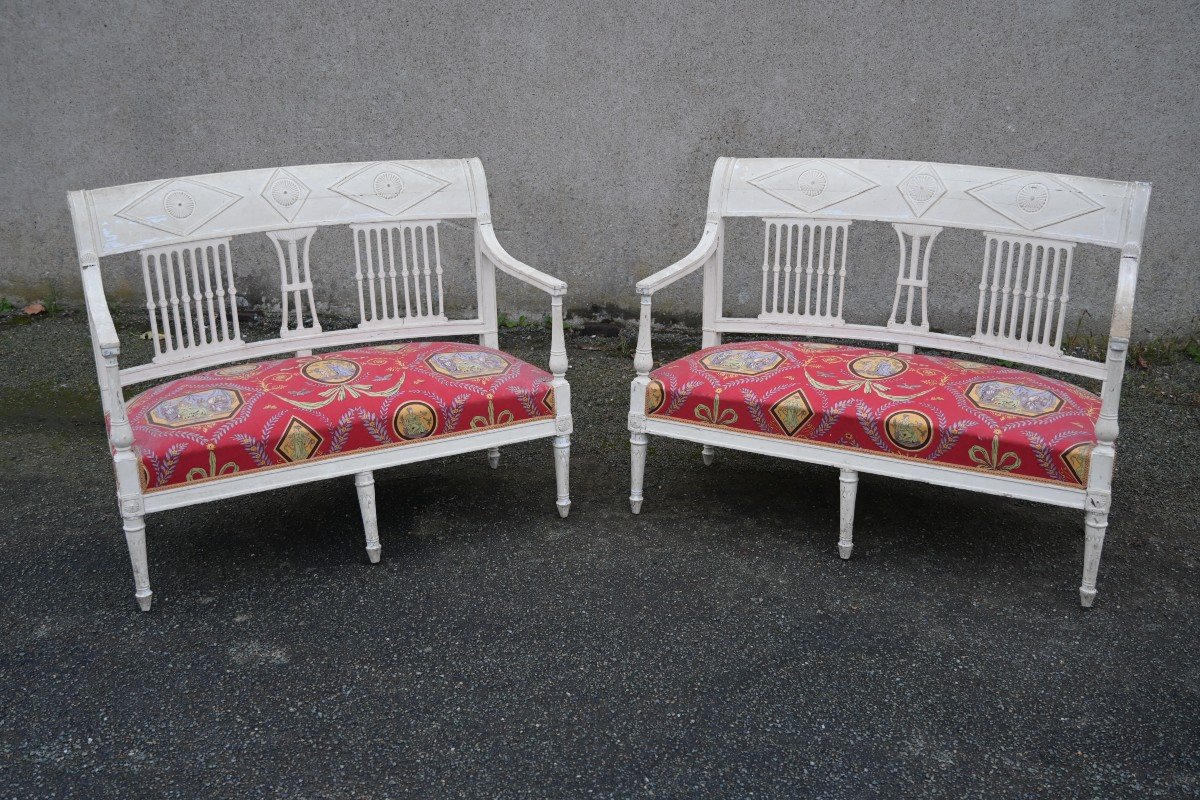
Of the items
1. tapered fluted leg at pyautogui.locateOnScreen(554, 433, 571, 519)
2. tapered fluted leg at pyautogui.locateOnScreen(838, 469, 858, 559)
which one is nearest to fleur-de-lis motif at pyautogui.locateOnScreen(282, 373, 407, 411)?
tapered fluted leg at pyautogui.locateOnScreen(554, 433, 571, 519)

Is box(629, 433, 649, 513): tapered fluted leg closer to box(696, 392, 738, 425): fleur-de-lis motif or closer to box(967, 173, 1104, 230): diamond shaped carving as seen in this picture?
box(696, 392, 738, 425): fleur-de-lis motif

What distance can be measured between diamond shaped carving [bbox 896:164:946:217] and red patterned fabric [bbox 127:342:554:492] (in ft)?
4.53

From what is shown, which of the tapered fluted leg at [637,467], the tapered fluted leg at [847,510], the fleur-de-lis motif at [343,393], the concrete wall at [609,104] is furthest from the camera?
the concrete wall at [609,104]

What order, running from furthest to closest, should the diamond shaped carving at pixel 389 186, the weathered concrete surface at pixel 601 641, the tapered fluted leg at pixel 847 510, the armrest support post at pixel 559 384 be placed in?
the diamond shaped carving at pixel 389 186, the armrest support post at pixel 559 384, the tapered fluted leg at pixel 847 510, the weathered concrete surface at pixel 601 641

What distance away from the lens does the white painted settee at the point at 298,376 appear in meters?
3.08

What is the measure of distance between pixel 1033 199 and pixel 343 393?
2.27m

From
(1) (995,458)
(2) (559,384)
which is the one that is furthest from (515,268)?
(1) (995,458)

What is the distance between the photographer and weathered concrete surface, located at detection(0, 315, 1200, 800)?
2.53 metres

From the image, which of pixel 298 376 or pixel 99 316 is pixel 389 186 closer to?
pixel 298 376

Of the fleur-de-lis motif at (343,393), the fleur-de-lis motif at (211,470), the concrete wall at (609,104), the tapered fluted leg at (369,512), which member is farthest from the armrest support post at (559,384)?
the concrete wall at (609,104)

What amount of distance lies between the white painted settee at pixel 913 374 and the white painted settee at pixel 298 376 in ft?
1.70

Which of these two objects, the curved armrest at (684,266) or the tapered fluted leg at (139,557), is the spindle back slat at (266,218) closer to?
the tapered fluted leg at (139,557)

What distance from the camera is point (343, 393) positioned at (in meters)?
3.29

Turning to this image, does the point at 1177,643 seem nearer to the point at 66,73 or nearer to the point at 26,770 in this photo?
the point at 26,770
